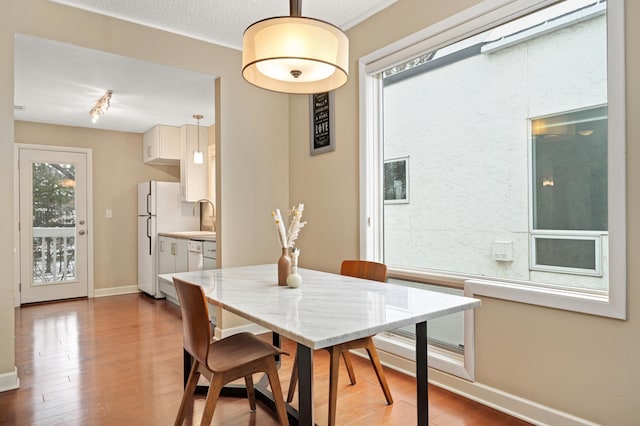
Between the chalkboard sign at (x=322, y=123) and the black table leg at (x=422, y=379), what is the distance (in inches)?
76.3

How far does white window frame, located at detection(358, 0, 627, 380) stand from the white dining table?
60 centimetres

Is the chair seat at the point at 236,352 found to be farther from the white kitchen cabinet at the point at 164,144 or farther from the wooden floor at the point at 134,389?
the white kitchen cabinet at the point at 164,144

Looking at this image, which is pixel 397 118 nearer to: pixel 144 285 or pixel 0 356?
pixel 0 356

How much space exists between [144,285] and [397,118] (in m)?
4.27

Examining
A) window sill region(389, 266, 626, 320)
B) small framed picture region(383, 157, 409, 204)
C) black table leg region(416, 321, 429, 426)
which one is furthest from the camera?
small framed picture region(383, 157, 409, 204)

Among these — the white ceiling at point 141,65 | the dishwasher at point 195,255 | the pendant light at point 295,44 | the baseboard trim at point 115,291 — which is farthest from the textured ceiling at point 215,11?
the baseboard trim at point 115,291

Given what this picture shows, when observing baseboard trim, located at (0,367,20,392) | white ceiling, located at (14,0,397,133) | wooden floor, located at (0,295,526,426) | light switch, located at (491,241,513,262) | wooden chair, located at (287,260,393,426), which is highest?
white ceiling, located at (14,0,397,133)

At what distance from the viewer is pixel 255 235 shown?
12.0 ft

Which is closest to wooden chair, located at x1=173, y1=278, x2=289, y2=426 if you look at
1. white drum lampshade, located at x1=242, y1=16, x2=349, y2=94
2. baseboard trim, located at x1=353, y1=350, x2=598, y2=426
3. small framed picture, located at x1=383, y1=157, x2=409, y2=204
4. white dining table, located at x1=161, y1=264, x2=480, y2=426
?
white dining table, located at x1=161, y1=264, x2=480, y2=426

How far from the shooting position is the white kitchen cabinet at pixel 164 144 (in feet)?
17.5

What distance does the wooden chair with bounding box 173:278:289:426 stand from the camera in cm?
162

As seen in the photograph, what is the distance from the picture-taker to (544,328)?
2.00 m

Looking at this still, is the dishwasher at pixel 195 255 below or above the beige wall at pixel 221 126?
below

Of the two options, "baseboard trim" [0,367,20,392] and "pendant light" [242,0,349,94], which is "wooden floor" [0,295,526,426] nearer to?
"baseboard trim" [0,367,20,392]
